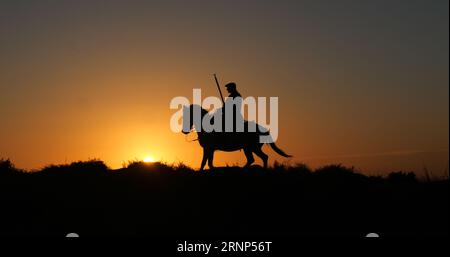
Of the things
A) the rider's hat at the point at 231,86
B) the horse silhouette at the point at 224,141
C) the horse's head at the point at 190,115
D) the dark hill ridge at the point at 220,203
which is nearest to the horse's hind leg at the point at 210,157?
the horse silhouette at the point at 224,141

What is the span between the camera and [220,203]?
16.6 meters

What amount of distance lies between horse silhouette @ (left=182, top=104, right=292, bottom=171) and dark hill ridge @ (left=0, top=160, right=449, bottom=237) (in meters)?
0.72

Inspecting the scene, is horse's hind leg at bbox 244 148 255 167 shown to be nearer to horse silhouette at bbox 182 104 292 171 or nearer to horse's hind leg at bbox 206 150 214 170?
horse silhouette at bbox 182 104 292 171

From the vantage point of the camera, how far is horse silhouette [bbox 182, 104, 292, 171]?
1970 centimetres

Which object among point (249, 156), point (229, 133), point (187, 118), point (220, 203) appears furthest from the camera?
point (249, 156)

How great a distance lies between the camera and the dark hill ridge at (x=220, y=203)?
49.7 feet

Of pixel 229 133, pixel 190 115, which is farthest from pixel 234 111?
pixel 190 115

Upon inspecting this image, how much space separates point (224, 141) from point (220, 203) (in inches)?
142

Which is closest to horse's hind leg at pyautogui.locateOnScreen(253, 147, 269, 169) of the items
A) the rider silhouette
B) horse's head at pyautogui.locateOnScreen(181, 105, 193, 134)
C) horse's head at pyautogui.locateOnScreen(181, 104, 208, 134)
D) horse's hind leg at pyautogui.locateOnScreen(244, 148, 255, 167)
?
horse's hind leg at pyautogui.locateOnScreen(244, 148, 255, 167)

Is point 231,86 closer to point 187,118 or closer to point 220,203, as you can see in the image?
point 187,118

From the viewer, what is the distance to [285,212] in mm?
16047
